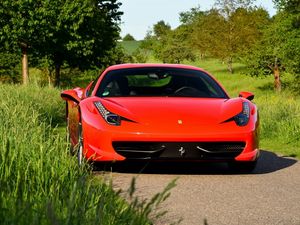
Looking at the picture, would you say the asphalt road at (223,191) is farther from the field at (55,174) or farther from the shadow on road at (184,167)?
the field at (55,174)

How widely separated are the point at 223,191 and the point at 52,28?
3563 cm

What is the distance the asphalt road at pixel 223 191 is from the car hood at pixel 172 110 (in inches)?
26.1

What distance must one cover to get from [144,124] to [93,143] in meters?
0.65

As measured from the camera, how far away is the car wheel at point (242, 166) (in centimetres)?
748

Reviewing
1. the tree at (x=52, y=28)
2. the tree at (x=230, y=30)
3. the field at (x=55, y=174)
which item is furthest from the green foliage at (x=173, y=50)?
the field at (x=55, y=174)

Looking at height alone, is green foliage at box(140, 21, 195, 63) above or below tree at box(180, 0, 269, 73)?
below

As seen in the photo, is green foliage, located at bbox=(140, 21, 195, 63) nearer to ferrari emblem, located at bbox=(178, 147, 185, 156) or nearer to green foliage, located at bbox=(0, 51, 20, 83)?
green foliage, located at bbox=(0, 51, 20, 83)

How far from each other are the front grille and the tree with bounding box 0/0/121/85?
3360 cm

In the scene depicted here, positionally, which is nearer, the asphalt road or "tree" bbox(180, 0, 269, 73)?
the asphalt road

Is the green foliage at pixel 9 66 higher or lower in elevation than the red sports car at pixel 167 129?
lower

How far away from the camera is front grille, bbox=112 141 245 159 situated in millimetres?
6914

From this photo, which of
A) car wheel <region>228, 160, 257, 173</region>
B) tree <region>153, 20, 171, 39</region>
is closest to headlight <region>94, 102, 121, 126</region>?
car wheel <region>228, 160, 257, 173</region>

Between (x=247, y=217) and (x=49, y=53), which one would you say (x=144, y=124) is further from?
(x=49, y=53)

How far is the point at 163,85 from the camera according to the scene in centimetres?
842
